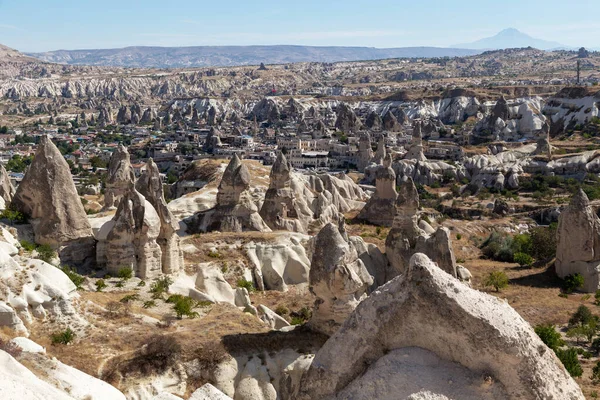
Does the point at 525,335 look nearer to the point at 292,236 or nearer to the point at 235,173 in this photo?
the point at 292,236

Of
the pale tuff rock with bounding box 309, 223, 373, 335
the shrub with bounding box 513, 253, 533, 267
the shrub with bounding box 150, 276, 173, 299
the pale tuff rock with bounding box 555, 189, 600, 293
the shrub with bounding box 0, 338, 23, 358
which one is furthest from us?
the shrub with bounding box 513, 253, 533, 267

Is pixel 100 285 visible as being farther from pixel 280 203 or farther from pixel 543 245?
pixel 543 245

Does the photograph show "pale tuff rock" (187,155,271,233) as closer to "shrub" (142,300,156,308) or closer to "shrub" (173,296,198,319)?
"shrub" (142,300,156,308)

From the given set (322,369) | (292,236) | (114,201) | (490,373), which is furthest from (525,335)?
(114,201)

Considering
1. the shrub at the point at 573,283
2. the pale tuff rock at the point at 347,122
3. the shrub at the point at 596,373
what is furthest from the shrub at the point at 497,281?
the pale tuff rock at the point at 347,122

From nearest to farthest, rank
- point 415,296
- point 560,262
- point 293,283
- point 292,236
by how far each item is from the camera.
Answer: point 415,296 → point 293,283 → point 292,236 → point 560,262

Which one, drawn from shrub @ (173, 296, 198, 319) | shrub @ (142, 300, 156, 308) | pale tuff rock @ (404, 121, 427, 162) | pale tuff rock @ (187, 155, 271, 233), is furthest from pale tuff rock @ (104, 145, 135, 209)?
pale tuff rock @ (404, 121, 427, 162)

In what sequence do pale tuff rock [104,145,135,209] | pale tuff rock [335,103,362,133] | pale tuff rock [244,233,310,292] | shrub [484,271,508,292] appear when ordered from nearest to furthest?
pale tuff rock [244,233,310,292]
shrub [484,271,508,292]
pale tuff rock [104,145,135,209]
pale tuff rock [335,103,362,133]
